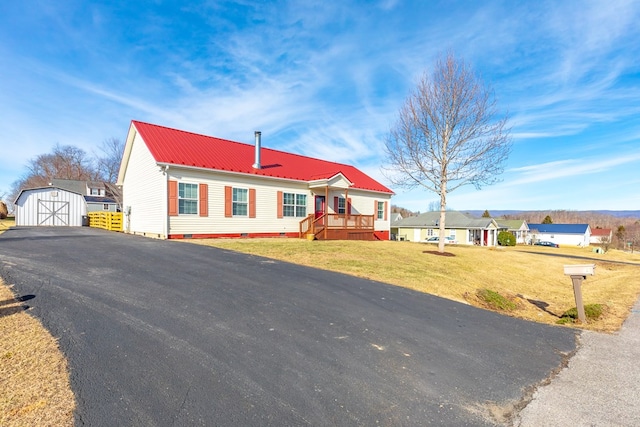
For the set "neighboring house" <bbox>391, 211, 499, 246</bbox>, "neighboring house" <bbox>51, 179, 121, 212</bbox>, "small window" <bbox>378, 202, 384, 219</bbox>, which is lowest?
"neighboring house" <bbox>391, 211, 499, 246</bbox>

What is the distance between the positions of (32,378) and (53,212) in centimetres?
3087

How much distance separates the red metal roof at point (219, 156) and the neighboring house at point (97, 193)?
20.6 metres

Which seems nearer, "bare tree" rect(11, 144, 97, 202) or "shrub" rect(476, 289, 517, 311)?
"shrub" rect(476, 289, 517, 311)

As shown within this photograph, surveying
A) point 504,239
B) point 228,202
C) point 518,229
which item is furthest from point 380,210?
point 518,229

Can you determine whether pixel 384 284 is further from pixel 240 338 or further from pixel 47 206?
pixel 47 206

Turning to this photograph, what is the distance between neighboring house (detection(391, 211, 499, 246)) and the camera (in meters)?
41.4

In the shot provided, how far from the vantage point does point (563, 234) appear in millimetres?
59625

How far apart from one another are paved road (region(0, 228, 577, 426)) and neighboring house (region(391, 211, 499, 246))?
126 ft

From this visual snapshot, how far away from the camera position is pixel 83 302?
473 cm

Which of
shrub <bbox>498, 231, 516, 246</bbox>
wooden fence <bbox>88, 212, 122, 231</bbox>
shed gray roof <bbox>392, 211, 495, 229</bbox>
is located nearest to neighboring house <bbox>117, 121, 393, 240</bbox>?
wooden fence <bbox>88, 212, 122, 231</bbox>

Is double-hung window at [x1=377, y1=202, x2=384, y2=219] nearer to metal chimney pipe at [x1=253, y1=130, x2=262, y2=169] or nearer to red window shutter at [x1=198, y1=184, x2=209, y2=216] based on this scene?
metal chimney pipe at [x1=253, y1=130, x2=262, y2=169]

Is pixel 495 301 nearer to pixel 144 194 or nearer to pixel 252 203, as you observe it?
pixel 252 203

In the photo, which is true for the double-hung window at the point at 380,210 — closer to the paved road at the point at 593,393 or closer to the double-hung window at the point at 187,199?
the double-hung window at the point at 187,199

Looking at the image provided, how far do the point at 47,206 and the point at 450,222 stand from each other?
44275 mm
